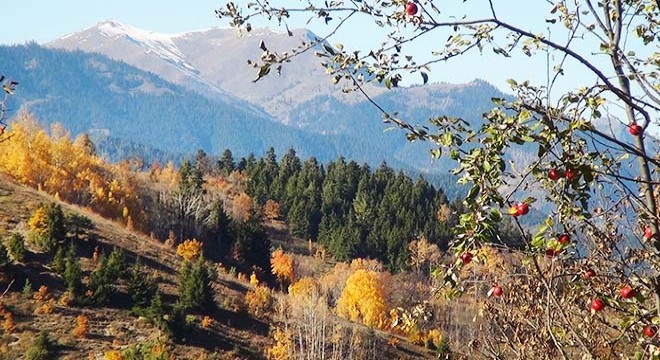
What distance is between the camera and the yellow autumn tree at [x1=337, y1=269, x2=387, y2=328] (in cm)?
5991

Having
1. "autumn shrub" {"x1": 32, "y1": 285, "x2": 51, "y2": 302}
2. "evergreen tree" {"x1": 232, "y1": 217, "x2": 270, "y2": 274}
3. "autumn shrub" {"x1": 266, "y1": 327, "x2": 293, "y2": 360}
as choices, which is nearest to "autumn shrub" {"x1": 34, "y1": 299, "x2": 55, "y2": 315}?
"autumn shrub" {"x1": 32, "y1": 285, "x2": 51, "y2": 302}

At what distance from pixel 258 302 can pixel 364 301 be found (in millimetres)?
18232

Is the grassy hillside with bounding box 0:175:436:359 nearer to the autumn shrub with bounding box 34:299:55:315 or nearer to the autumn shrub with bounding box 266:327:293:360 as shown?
the autumn shrub with bounding box 34:299:55:315

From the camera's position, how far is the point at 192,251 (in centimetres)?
5359

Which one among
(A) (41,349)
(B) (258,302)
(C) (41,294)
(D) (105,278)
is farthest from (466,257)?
(B) (258,302)

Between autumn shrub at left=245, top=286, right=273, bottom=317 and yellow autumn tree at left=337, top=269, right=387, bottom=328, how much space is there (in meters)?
14.8

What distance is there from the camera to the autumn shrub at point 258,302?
4394cm

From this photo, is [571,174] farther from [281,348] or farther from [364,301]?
[364,301]

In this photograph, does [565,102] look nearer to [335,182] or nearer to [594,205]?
[594,205]

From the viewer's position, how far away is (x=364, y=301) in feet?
200

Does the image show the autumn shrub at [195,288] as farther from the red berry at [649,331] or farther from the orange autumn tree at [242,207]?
the orange autumn tree at [242,207]

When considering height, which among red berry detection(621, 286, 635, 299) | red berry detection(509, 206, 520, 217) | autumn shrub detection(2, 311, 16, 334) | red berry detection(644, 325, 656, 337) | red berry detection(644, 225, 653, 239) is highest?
red berry detection(644, 225, 653, 239)

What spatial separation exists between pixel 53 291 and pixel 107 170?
154 ft

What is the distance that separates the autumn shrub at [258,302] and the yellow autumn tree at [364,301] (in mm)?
14793
